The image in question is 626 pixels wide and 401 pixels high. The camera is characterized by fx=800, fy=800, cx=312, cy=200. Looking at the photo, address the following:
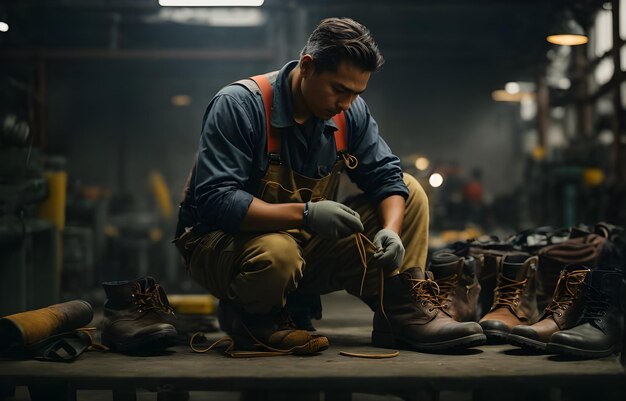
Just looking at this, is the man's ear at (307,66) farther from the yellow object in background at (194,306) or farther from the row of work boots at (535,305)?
the yellow object in background at (194,306)

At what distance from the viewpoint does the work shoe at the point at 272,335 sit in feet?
9.41

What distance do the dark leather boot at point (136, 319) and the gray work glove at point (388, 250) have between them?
79 cm

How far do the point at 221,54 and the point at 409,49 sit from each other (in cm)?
446

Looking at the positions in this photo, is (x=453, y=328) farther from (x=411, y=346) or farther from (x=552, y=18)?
(x=552, y=18)

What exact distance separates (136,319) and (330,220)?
0.81 metres

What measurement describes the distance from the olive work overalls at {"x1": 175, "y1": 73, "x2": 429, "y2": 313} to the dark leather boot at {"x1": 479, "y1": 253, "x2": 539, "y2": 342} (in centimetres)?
35

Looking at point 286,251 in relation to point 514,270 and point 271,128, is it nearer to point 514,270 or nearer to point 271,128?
point 271,128

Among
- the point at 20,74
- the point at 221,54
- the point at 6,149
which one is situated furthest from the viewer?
the point at 221,54

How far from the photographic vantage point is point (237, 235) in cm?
291

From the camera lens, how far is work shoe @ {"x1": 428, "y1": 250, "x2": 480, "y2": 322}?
3135mm

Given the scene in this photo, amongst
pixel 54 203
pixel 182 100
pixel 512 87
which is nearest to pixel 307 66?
pixel 54 203

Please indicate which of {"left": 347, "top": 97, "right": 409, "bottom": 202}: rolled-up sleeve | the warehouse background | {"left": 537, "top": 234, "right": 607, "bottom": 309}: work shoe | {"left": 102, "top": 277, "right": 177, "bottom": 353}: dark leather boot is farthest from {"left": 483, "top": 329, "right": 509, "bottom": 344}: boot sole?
the warehouse background

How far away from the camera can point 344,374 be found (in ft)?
8.08

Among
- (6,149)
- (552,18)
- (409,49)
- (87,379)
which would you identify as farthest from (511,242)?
(409,49)
